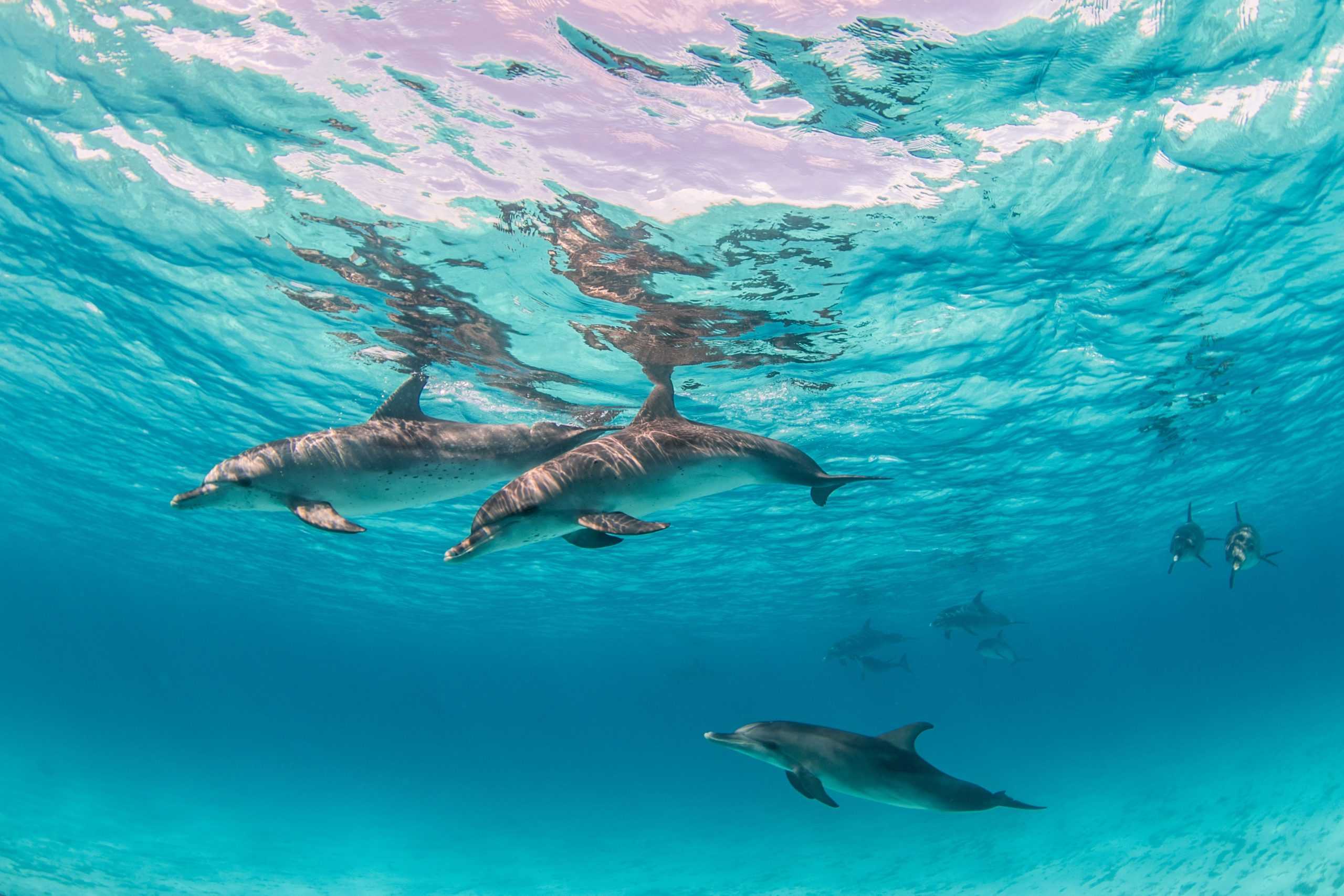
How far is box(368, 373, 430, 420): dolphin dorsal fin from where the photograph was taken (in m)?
7.30

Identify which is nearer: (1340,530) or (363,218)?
(363,218)

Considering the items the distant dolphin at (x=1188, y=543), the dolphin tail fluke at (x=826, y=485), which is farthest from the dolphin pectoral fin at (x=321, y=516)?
the distant dolphin at (x=1188, y=543)

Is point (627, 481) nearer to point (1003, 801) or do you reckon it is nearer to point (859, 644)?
point (1003, 801)

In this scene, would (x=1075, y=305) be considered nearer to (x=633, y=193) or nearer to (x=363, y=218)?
(x=633, y=193)

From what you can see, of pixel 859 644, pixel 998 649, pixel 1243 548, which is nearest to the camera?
pixel 1243 548

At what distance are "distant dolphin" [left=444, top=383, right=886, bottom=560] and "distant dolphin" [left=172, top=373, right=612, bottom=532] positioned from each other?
3.30 feet

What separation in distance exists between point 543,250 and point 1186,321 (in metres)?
12.3

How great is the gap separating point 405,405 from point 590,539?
3.44 metres

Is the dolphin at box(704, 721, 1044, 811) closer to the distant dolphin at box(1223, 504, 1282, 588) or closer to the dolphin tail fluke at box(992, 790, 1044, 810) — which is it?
the dolphin tail fluke at box(992, 790, 1044, 810)

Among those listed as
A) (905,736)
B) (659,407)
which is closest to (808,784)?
(905,736)

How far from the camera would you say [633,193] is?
27.3ft

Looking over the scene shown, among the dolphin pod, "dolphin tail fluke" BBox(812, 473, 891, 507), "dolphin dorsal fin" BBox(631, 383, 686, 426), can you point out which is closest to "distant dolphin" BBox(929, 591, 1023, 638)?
the dolphin pod

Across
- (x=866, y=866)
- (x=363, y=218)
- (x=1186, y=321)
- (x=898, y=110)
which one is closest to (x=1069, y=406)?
(x=1186, y=321)

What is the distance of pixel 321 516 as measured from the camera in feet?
18.0
